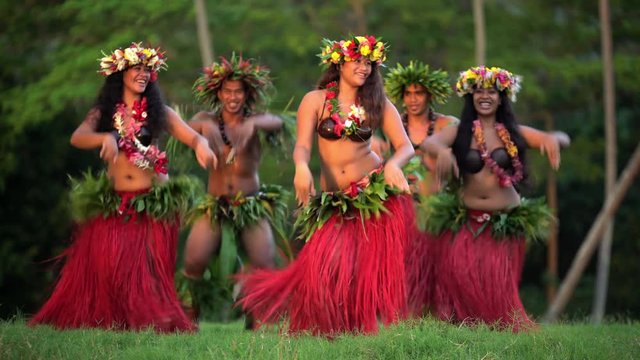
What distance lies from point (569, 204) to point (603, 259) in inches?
153

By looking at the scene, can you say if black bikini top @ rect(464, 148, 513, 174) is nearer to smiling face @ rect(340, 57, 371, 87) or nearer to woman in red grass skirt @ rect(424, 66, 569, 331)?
woman in red grass skirt @ rect(424, 66, 569, 331)

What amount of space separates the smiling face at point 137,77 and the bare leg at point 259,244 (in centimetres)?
125

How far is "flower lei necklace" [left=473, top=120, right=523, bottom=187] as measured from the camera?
275 inches

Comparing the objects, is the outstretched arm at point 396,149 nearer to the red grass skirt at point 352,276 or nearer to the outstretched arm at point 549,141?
the red grass skirt at point 352,276

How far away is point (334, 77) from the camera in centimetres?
655

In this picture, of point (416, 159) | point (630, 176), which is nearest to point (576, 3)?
point (630, 176)

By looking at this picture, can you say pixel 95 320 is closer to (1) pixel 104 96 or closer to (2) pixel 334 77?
(1) pixel 104 96

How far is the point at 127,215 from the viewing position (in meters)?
6.98

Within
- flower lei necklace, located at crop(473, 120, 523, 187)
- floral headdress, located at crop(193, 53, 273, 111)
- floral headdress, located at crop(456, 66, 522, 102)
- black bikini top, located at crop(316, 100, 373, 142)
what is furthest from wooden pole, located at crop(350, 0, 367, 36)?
black bikini top, located at crop(316, 100, 373, 142)

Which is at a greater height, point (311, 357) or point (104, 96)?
point (104, 96)

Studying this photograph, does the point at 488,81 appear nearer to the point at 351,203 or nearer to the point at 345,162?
the point at 345,162

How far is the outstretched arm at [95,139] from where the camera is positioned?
21.9 feet

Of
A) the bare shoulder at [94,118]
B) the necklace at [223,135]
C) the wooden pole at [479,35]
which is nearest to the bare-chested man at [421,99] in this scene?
the necklace at [223,135]

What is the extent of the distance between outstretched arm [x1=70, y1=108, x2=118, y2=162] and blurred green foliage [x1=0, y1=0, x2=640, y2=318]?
7193 millimetres
